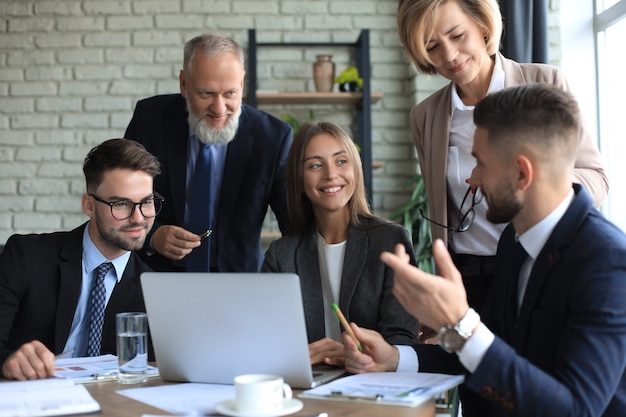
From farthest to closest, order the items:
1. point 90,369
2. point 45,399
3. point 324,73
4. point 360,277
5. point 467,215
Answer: point 324,73
point 467,215
point 360,277
point 90,369
point 45,399

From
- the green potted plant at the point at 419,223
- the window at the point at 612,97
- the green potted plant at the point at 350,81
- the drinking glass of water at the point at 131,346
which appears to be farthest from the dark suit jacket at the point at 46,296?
the green potted plant at the point at 350,81

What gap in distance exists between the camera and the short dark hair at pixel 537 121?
4.76 ft

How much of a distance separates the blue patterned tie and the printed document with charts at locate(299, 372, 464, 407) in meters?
0.76

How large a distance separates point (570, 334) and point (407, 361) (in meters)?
0.44

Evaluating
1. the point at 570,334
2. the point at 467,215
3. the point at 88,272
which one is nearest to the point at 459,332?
the point at 570,334

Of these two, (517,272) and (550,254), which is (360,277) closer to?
(517,272)

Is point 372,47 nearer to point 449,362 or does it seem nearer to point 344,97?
point 344,97

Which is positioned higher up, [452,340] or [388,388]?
[452,340]

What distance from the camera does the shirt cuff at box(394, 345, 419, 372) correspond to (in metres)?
1.67

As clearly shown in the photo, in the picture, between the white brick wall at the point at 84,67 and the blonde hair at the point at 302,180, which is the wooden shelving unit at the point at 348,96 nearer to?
the white brick wall at the point at 84,67

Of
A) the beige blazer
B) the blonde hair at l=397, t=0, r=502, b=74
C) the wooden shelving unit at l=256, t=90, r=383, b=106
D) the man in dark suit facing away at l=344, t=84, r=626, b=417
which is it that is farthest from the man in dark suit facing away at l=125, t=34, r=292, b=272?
the wooden shelving unit at l=256, t=90, r=383, b=106

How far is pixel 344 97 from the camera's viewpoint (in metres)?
4.40

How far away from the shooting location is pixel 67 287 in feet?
6.85

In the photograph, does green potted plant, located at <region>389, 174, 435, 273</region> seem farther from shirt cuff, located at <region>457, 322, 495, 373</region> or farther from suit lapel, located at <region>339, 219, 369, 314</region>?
shirt cuff, located at <region>457, 322, 495, 373</region>
